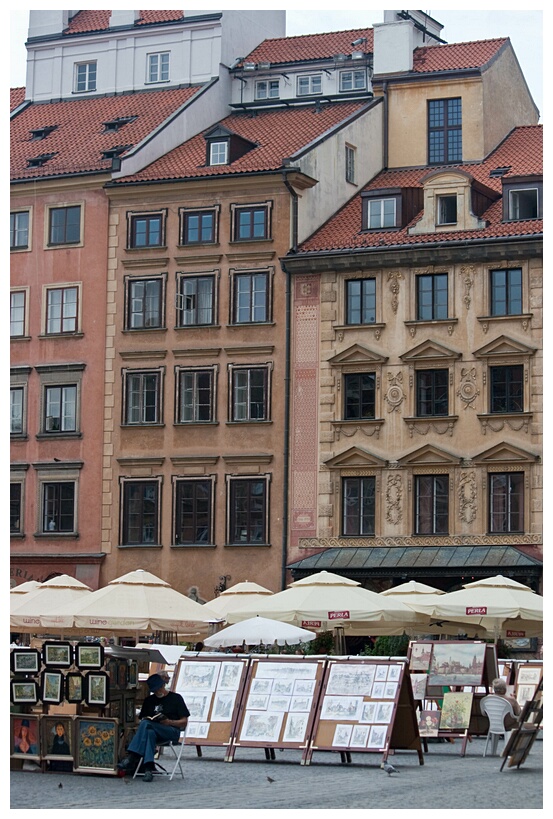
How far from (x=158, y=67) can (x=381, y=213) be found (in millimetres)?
11061

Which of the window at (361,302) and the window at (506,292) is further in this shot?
the window at (361,302)

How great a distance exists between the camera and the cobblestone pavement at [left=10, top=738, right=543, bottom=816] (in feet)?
57.5

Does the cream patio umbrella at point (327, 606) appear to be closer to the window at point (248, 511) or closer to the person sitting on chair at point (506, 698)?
the person sitting on chair at point (506, 698)

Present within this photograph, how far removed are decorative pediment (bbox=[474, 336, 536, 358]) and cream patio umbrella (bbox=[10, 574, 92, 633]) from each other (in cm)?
1516

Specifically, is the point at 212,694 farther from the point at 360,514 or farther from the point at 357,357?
the point at 357,357

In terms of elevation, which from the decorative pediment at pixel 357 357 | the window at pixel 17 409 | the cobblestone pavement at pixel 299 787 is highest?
the decorative pediment at pixel 357 357

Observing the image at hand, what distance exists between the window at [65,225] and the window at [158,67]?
6569 mm

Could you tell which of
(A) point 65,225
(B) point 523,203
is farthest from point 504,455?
(A) point 65,225

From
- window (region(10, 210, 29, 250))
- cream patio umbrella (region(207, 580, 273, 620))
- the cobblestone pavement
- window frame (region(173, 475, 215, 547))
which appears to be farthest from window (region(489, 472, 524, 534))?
the cobblestone pavement

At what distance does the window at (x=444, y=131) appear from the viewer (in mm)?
50219

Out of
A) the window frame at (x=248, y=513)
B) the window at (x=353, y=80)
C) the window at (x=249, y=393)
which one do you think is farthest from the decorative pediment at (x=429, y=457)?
the window at (x=353, y=80)

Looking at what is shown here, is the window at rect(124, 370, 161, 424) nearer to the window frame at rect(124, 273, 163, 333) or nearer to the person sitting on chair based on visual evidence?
the window frame at rect(124, 273, 163, 333)

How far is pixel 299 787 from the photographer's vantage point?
757 inches

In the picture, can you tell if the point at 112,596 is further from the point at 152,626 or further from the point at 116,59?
the point at 116,59
